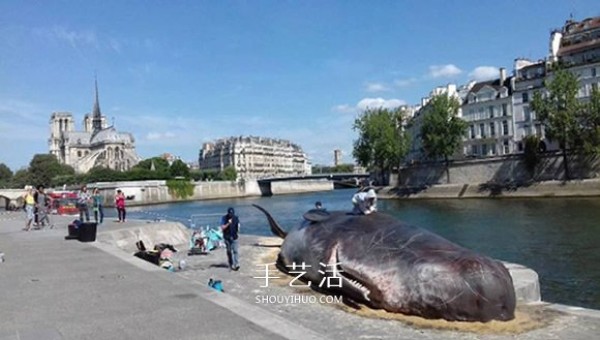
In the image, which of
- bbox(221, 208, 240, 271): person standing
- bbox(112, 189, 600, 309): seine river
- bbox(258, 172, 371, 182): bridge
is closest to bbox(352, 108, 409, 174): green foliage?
bbox(258, 172, 371, 182): bridge

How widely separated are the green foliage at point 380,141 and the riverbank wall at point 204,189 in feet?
163

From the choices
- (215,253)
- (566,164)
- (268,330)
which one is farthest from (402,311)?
(566,164)

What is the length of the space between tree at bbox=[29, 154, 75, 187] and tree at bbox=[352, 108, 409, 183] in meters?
107

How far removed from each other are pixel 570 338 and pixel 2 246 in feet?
63.9

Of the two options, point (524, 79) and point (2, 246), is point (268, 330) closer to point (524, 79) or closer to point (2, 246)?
point (2, 246)

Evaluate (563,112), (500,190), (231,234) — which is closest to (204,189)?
(500,190)

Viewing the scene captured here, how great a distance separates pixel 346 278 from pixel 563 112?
217 ft

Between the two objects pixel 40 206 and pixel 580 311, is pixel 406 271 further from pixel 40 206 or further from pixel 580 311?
pixel 40 206

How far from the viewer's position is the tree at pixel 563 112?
70562 millimetres

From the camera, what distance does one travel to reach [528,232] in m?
34.2

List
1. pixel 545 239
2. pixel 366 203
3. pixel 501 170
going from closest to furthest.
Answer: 1. pixel 366 203
2. pixel 545 239
3. pixel 501 170

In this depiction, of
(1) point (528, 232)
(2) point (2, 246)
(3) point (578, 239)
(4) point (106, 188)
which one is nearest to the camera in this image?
(2) point (2, 246)

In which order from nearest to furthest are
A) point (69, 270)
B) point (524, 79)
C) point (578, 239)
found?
point (69, 270) < point (578, 239) < point (524, 79)

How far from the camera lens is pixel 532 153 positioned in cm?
7675
